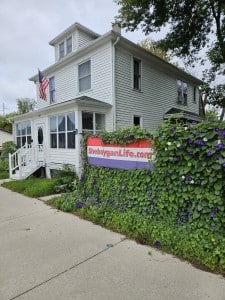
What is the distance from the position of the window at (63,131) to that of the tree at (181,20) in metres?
6.23

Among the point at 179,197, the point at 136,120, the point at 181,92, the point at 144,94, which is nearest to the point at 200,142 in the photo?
the point at 179,197

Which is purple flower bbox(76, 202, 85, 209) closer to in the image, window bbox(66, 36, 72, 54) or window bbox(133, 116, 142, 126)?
window bbox(133, 116, 142, 126)

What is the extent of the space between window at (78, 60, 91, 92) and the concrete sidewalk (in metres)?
8.59

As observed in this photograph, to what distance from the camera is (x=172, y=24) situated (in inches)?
493

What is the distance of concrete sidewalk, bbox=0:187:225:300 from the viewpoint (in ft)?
8.59

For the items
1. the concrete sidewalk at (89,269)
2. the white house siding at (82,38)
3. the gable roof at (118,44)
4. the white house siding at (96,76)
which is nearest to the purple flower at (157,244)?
the concrete sidewalk at (89,269)

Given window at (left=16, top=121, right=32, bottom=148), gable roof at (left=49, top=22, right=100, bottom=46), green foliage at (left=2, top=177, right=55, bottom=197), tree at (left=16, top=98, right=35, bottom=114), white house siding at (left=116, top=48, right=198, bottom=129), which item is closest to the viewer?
green foliage at (left=2, top=177, right=55, bottom=197)

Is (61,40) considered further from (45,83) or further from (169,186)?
(169,186)

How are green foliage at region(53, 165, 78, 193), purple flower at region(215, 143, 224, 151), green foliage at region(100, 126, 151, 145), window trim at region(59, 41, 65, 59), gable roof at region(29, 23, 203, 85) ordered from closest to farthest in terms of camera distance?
purple flower at region(215, 143, 224, 151), green foliage at region(100, 126, 151, 145), green foliage at region(53, 165, 78, 193), gable roof at region(29, 23, 203, 85), window trim at region(59, 41, 65, 59)

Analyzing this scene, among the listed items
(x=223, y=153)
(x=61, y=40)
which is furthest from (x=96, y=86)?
(x=223, y=153)

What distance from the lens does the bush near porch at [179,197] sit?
129 inches

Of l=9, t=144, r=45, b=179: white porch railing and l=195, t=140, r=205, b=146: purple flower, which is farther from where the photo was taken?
l=9, t=144, r=45, b=179: white porch railing

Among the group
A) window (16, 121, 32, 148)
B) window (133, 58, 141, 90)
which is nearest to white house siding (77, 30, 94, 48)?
window (133, 58, 141, 90)

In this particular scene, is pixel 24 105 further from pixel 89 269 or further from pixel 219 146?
pixel 219 146
